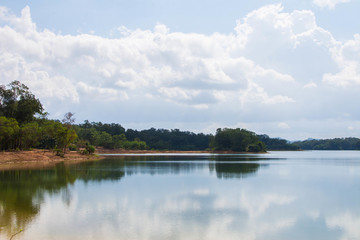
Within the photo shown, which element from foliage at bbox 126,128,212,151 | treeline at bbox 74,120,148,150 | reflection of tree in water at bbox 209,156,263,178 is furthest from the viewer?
foliage at bbox 126,128,212,151

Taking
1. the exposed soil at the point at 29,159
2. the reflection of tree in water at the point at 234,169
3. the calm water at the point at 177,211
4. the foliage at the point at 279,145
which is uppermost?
the foliage at the point at 279,145

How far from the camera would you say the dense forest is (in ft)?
168

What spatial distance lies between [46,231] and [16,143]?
44635 mm

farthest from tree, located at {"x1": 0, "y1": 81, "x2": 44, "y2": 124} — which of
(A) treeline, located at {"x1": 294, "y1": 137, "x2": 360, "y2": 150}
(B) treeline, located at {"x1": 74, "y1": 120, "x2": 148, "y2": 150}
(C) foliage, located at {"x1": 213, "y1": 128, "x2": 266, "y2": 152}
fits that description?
(A) treeline, located at {"x1": 294, "y1": 137, "x2": 360, "y2": 150}

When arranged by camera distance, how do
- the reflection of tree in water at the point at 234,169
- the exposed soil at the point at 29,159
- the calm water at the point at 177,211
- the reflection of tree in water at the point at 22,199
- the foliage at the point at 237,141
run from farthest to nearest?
1. the foliage at the point at 237,141
2. the exposed soil at the point at 29,159
3. the reflection of tree in water at the point at 234,169
4. the reflection of tree in water at the point at 22,199
5. the calm water at the point at 177,211

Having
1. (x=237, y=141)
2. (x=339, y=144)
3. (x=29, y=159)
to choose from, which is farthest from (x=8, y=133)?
(x=339, y=144)

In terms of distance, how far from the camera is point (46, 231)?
10.8 m

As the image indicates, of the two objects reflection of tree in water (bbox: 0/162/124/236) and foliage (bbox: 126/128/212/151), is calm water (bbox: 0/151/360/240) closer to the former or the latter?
reflection of tree in water (bbox: 0/162/124/236)

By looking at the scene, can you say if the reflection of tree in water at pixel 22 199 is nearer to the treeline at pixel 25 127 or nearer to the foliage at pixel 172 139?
the treeline at pixel 25 127

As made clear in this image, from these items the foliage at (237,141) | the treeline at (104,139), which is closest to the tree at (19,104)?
the treeline at (104,139)

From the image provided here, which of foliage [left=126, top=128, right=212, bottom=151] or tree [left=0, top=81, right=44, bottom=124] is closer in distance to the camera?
tree [left=0, top=81, right=44, bottom=124]

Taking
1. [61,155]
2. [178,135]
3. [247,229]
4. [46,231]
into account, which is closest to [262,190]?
[247,229]

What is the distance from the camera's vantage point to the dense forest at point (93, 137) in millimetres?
51131

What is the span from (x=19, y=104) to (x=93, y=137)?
138 ft
